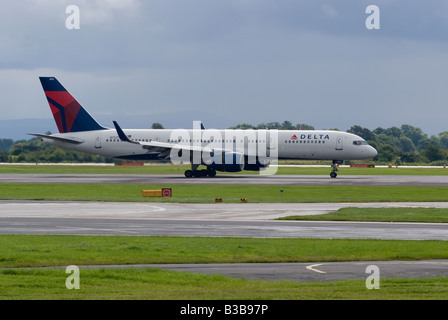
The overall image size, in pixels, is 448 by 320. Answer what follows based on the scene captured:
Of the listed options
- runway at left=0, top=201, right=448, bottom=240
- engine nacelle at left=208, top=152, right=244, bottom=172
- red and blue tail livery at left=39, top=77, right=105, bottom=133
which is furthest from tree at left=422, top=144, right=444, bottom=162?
runway at left=0, top=201, right=448, bottom=240

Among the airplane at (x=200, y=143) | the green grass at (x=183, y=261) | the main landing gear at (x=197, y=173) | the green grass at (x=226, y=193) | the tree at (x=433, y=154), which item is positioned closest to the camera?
the green grass at (x=183, y=261)

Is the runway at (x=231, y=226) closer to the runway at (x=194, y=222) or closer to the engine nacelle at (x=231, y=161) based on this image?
the runway at (x=194, y=222)

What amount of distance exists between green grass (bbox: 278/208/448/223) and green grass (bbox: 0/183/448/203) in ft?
26.4

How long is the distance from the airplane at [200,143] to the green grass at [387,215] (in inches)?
1317

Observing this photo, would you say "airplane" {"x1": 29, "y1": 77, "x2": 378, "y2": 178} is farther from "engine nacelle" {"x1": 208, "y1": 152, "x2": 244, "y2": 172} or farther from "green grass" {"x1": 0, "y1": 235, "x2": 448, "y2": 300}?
"green grass" {"x1": 0, "y1": 235, "x2": 448, "y2": 300}

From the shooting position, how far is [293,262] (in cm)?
2366

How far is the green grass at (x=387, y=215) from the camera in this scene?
37156 mm

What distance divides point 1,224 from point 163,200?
16056 mm

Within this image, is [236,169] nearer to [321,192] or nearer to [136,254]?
[321,192]

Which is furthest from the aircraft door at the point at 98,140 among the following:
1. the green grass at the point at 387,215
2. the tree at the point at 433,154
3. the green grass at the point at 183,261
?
the tree at the point at 433,154

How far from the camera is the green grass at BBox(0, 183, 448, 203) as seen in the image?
5066cm

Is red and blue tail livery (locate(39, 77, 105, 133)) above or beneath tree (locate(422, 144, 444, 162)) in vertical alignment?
above
